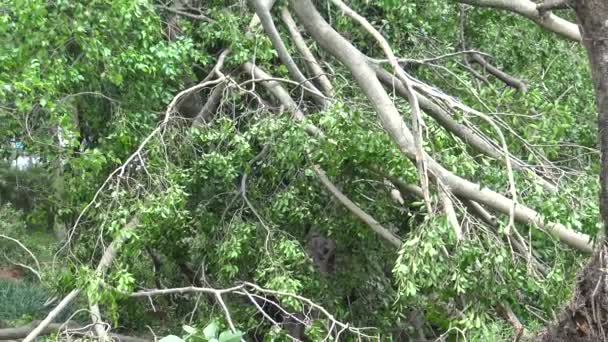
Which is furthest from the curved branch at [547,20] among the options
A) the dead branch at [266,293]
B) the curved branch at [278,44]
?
the dead branch at [266,293]

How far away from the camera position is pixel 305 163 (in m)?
6.62

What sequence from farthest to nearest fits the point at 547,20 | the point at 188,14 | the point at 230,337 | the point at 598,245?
the point at 188,14
the point at 547,20
the point at 598,245
the point at 230,337

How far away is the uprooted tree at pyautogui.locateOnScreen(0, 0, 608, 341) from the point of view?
5.45 meters

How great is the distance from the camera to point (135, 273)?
7.33 metres

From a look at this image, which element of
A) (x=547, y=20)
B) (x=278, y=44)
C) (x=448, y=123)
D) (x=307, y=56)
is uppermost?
(x=547, y=20)

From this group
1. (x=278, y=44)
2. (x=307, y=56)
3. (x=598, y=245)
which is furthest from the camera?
(x=307, y=56)

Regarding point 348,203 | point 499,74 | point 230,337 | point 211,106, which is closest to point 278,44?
point 211,106

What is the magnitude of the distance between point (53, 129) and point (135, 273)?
1.49m

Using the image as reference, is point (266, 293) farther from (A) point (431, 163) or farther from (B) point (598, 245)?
(B) point (598, 245)

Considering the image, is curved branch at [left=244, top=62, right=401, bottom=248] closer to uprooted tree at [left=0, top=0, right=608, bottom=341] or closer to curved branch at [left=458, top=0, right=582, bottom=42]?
uprooted tree at [left=0, top=0, right=608, bottom=341]

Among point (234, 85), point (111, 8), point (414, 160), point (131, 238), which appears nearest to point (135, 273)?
point (131, 238)

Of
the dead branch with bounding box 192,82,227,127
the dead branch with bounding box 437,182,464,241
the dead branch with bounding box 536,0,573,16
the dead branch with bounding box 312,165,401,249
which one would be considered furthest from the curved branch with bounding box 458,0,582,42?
the dead branch with bounding box 192,82,227,127

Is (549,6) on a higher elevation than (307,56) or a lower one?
higher

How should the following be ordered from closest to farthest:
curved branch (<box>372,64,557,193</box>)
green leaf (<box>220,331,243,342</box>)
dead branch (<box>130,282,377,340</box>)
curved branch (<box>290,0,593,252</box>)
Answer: green leaf (<box>220,331,243,342</box>) → curved branch (<box>290,0,593,252</box>) → dead branch (<box>130,282,377,340</box>) → curved branch (<box>372,64,557,193</box>)
